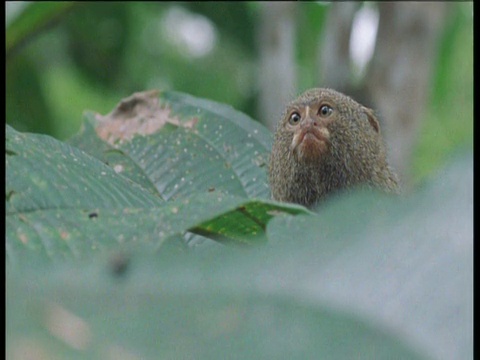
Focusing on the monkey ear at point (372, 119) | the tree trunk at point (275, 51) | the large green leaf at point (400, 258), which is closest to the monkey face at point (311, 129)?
the monkey ear at point (372, 119)

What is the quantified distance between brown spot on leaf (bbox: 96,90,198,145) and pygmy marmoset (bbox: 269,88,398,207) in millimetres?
287

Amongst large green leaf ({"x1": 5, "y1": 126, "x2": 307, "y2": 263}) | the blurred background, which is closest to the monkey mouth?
the blurred background

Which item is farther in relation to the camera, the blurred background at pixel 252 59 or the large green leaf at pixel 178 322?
the blurred background at pixel 252 59

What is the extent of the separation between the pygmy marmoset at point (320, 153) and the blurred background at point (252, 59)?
38cm

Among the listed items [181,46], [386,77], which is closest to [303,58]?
[181,46]

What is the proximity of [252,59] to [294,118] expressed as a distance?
109 inches

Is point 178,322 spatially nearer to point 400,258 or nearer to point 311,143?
point 400,258

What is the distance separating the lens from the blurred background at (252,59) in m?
4.04

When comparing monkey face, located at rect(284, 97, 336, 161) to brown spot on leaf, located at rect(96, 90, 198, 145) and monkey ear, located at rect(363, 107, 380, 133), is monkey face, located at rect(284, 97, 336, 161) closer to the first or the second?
monkey ear, located at rect(363, 107, 380, 133)

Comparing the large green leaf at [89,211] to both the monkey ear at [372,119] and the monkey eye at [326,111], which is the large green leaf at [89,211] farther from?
the monkey ear at [372,119]

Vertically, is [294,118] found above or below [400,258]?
above

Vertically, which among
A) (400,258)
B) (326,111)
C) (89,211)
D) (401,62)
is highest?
(401,62)

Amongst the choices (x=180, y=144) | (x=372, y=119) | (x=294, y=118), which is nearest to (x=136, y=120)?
(x=180, y=144)

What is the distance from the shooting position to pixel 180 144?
83.5 inches
